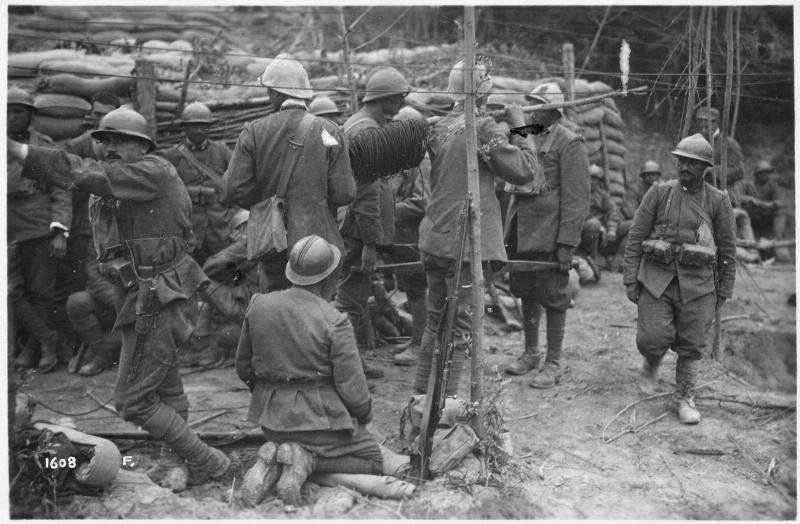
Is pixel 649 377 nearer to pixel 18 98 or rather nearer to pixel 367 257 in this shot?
pixel 367 257

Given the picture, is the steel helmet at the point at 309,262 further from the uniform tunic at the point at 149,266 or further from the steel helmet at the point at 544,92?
the steel helmet at the point at 544,92

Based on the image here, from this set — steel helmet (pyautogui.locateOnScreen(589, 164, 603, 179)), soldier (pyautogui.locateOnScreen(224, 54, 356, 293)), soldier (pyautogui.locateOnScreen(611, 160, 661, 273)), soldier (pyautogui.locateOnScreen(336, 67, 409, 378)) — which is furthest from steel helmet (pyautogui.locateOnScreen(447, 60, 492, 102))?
steel helmet (pyautogui.locateOnScreen(589, 164, 603, 179))

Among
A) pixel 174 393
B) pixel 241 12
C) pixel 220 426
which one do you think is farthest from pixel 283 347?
pixel 241 12

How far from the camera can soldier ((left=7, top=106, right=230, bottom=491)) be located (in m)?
3.79

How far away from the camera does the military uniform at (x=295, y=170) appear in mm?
4254

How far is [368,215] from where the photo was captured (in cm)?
512

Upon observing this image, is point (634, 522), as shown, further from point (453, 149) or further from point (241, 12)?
point (241, 12)

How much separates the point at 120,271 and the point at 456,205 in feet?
6.37

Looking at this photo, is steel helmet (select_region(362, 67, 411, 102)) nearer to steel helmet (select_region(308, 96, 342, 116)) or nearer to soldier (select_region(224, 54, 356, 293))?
soldier (select_region(224, 54, 356, 293))

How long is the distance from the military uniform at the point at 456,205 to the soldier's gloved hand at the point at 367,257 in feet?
2.11

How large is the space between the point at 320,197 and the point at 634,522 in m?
2.37

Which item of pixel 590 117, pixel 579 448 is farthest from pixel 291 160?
pixel 590 117

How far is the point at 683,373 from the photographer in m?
4.95

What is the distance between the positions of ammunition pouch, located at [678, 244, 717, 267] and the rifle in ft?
5.65
